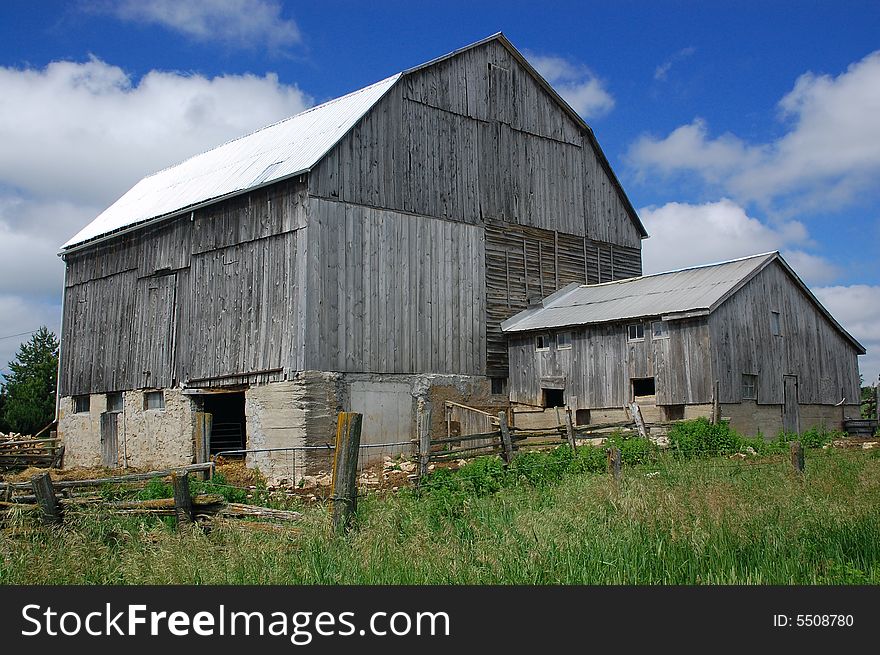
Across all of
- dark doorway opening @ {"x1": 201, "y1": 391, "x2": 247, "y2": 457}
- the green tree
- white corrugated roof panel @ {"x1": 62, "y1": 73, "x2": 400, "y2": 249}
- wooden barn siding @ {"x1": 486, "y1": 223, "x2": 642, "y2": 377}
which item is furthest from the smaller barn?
the green tree

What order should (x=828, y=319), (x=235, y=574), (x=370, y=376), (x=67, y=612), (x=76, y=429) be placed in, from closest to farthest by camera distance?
(x=67, y=612) < (x=235, y=574) < (x=370, y=376) < (x=828, y=319) < (x=76, y=429)

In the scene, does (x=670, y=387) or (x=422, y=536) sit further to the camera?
(x=670, y=387)

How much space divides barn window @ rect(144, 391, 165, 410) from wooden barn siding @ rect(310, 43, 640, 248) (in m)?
8.07

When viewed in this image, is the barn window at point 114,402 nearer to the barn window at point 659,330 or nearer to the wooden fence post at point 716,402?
the barn window at point 659,330

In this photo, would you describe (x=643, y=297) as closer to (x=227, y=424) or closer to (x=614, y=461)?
(x=614, y=461)

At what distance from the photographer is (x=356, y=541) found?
29.8ft

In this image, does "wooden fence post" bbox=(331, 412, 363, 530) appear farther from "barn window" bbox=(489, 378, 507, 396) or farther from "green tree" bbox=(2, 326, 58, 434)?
"green tree" bbox=(2, 326, 58, 434)

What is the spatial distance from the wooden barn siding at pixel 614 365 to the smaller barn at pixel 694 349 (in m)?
0.03

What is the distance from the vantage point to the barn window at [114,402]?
26734mm

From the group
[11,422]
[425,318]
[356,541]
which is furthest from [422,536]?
[11,422]

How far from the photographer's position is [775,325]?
78.2ft

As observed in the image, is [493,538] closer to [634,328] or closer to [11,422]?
[634,328]

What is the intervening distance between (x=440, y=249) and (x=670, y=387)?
7.09m

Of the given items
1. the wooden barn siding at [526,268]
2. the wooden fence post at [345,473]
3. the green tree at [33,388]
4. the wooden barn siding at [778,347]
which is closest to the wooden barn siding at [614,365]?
the wooden barn siding at [778,347]
